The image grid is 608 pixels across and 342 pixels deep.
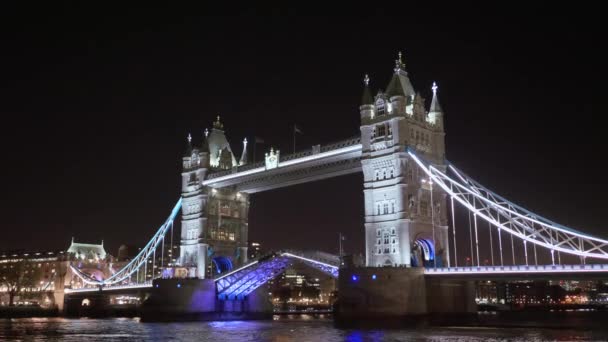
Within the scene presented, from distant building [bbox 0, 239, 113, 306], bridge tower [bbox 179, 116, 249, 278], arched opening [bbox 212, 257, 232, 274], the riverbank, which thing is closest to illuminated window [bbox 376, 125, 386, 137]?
bridge tower [bbox 179, 116, 249, 278]

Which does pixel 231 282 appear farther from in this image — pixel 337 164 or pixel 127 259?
pixel 127 259

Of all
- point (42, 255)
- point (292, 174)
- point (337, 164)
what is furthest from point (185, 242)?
point (42, 255)

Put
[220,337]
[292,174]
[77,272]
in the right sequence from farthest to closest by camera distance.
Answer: [77,272] < [292,174] < [220,337]

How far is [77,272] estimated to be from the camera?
108375 mm

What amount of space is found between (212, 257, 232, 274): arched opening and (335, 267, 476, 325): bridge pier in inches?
1070

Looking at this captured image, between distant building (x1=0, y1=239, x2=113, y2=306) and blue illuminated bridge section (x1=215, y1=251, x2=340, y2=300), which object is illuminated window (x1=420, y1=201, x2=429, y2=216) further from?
distant building (x1=0, y1=239, x2=113, y2=306)

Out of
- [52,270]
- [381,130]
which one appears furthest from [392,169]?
[52,270]

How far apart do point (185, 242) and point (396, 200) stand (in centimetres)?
3326

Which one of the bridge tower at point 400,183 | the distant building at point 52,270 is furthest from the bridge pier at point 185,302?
the distant building at point 52,270

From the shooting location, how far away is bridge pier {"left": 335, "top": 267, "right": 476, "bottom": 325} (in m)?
51.2

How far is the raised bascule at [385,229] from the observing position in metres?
50.9

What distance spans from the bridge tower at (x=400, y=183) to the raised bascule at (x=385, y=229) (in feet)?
0.29

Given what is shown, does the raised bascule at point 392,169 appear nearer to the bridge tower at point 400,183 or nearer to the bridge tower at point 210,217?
the bridge tower at point 400,183

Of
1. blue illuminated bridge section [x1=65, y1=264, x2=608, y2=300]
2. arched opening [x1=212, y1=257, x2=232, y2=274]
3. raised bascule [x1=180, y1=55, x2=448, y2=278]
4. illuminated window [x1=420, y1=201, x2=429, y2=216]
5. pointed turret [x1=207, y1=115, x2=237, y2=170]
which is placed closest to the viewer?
blue illuminated bridge section [x1=65, y1=264, x2=608, y2=300]
